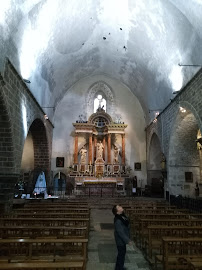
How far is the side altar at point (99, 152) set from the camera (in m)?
17.2

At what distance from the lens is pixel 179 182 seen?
13.6 meters

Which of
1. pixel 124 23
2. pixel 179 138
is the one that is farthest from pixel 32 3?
pixel 179 138

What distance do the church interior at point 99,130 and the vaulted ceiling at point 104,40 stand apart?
7 cm

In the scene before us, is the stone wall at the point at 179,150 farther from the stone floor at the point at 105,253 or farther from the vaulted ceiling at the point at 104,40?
the stone floor at the point at 105,253

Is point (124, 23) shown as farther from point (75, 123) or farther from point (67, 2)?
point (75, 123)

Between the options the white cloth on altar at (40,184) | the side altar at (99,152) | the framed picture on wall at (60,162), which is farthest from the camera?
the framed picture on wall at (60,162)

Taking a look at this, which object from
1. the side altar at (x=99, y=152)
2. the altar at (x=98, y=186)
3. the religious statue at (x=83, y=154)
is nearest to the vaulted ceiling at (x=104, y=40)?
the side altar at (x=99, y=152)

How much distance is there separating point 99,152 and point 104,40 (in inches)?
312

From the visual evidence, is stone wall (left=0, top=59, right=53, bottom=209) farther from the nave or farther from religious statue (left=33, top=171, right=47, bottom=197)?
religious statue (left=33, top=171, right=47, bottom=197)

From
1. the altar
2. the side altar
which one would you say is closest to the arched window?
the side altar

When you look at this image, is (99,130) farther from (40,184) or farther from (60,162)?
(40,184)

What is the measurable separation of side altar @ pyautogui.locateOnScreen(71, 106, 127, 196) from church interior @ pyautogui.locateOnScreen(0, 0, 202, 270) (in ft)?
0.28

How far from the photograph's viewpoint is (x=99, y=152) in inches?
719

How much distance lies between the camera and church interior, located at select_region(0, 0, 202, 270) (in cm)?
471
